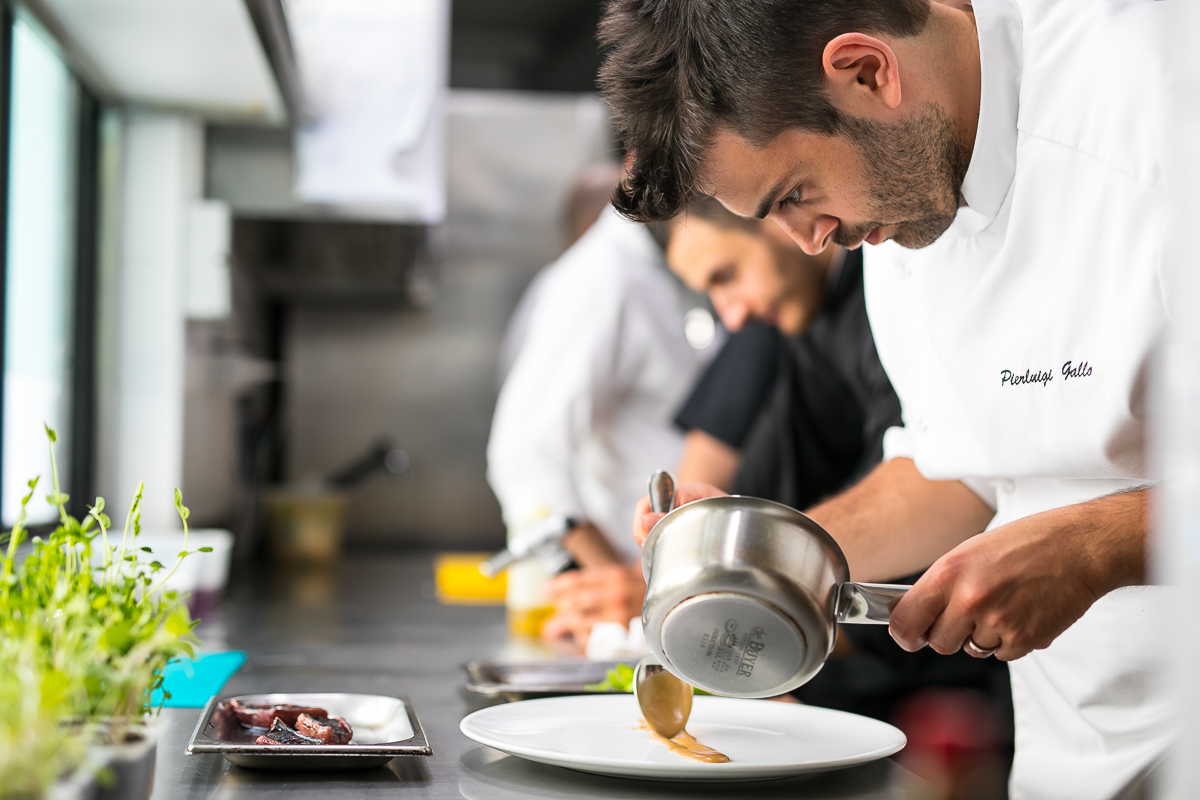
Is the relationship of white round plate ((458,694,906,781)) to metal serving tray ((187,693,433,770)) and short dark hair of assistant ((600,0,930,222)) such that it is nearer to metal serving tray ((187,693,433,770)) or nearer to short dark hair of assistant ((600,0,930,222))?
metal serving tray ((187,693,433,770))

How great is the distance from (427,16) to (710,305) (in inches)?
35.1

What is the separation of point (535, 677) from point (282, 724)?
1.41 ft

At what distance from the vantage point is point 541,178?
356cm

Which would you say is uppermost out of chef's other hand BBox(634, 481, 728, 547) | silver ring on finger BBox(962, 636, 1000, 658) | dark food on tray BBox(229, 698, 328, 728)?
chef's other hand BBox(634, 481, 728, 547)

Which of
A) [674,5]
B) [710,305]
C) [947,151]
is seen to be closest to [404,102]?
[710,305]

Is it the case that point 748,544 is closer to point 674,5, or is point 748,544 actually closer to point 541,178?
point 674,5

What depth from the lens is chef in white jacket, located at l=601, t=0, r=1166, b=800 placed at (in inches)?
37.5

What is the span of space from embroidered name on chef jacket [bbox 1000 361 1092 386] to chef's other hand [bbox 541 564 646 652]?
75 cm

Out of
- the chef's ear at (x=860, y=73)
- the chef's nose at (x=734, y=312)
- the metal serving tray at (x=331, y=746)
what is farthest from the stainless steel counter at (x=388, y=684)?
the chef's nose at (x=734, y=312)

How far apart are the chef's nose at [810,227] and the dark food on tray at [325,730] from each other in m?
0.62

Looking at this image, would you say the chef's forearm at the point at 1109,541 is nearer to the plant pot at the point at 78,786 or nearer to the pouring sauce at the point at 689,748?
the pouring sauce at the point at 689,748

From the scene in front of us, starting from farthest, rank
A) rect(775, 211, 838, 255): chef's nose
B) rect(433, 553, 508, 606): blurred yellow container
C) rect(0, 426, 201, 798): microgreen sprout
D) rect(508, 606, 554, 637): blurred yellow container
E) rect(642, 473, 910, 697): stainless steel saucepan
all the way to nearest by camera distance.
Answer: rect(433, 553, 508, 606): blurred yellow container < rect(508, 606, 554, 637): blurred yellow container < rect(775, 211, 838, 255): chef's nose < rect(642, 473, 910, 697): stainless steel saucepan < rect(0, 426, 201, 798): microgreen sprout

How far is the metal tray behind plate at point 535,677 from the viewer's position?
1170 mm

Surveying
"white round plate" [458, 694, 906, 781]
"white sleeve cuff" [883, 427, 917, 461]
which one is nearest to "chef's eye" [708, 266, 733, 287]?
"white sleeve cuff" [883, 427, 917, 461]
